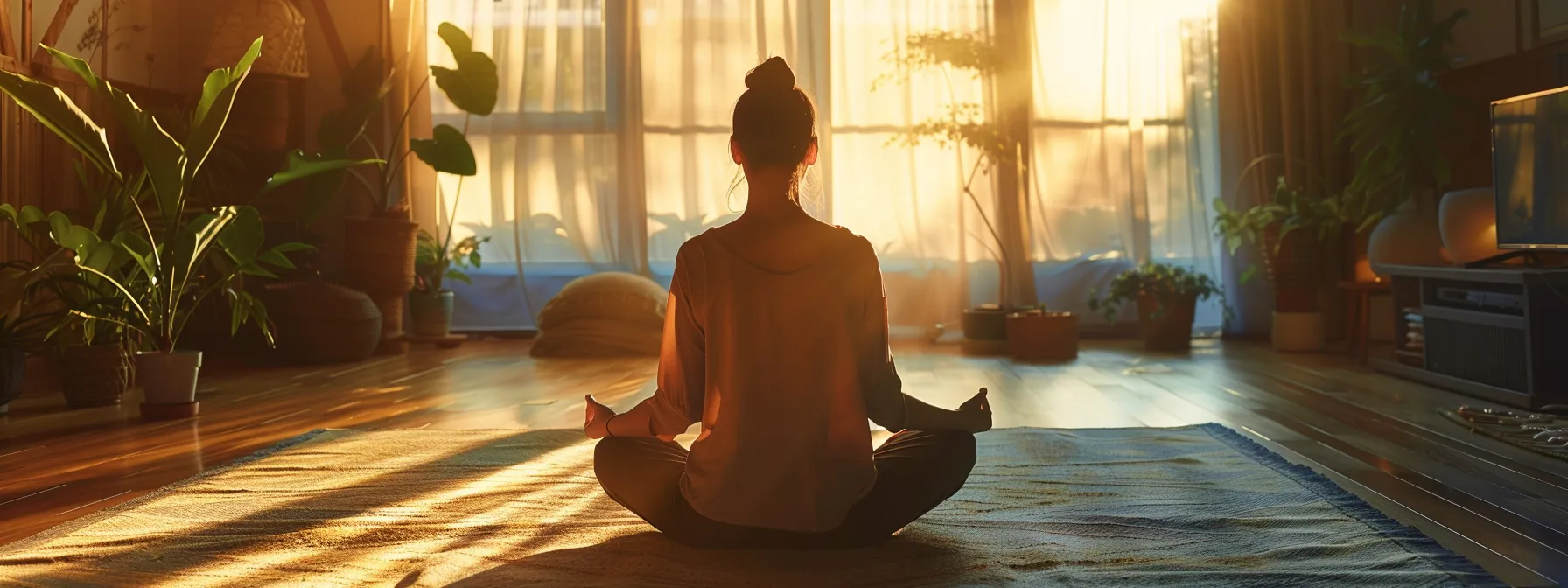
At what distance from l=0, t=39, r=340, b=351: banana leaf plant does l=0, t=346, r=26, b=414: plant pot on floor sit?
249mm

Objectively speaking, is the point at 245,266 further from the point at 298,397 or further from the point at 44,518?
the point at 44,518

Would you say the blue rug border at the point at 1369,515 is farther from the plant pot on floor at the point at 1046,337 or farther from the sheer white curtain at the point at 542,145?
the sheer white curtain at the point at 542,145

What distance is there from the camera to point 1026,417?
11.0ft

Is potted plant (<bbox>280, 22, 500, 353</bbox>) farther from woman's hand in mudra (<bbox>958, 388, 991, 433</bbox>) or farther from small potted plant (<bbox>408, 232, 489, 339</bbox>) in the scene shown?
woman's hand in mudra (<bbox>958, 388, 991, 433</bbox>)

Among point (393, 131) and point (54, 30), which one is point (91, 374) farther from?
point (393, 131)

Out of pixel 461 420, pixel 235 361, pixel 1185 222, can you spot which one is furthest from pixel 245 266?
pixel 1185 222

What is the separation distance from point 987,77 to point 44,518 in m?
4.62

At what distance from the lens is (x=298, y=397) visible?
3.93 m

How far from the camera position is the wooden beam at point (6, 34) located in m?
4.25

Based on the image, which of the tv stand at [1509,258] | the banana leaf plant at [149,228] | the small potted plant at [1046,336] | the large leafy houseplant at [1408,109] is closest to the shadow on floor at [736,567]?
the banana leaf plant at [149,228]

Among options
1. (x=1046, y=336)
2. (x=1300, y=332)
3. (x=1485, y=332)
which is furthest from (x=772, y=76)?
(x=1300, y=332)

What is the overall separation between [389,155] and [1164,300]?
353 centimetres

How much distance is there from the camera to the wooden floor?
2193 mm

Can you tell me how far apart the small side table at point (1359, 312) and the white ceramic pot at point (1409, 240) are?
183 mm
